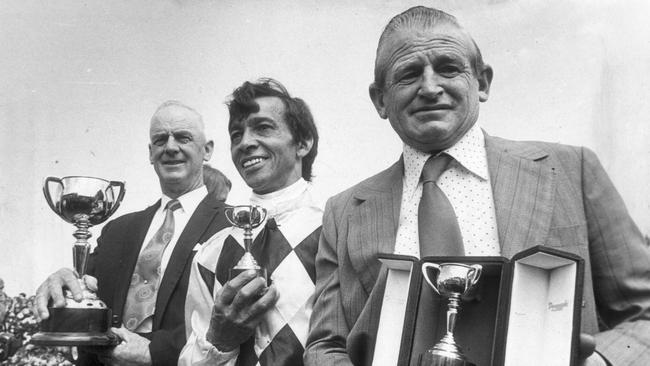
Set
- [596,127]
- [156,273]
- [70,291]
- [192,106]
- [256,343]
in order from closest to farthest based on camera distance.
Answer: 1. [256,343]
2. [70,291]
3. [156,273]
4. [596,127]
5. [192,106]

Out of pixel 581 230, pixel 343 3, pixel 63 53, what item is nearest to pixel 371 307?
pixel 581 230

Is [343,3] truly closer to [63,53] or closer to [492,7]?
[492,7]

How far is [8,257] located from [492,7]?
247 centimetres

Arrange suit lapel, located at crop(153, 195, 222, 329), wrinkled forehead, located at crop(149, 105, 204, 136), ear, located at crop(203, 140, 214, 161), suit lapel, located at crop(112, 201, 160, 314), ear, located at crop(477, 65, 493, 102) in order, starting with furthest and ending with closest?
ear, located at crop(203, 140, 214, 161) < wrinkled forehead, located at crop(149, 105, 204, 136) < suit lapel, located at crop(112, 201, 160, 314) < suit lapel, located at crop(153, 195, 222, 329) < ear, located at crop(477, 65, 493, 102)

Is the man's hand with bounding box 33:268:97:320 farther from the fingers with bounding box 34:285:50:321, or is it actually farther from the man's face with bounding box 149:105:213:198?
the man's face with bounding box 149:105:213:198

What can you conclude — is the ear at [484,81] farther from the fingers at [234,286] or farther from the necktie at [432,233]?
the fingers at [234,286]

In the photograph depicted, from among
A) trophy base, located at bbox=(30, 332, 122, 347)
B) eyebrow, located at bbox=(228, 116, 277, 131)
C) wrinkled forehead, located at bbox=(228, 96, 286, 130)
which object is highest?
wrinkled forehead, located at bbox=(228, 96, 286, 130)

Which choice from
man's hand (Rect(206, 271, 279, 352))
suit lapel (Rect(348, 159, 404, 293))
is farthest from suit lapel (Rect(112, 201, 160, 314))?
suit lapel (Rect(348, 159, 404, 293))

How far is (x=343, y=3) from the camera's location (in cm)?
304

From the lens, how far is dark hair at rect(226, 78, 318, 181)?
2270mm

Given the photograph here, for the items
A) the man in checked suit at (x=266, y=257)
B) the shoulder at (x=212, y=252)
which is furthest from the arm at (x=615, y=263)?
the shoulder at (x=212, y=252)

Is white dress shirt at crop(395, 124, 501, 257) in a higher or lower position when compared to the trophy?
higher

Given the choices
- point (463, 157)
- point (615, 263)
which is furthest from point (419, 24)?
point (615, 263)

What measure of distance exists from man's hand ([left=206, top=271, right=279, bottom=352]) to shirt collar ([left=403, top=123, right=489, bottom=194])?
0.48 metres
